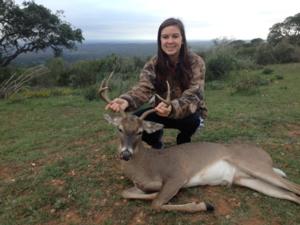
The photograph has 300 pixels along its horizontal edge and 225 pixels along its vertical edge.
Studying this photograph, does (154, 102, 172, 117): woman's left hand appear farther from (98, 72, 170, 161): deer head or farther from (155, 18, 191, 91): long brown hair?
(155, 18, 191, 91): long brown hair

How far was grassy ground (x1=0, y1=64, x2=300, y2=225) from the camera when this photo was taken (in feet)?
14.7

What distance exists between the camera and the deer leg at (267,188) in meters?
4.68

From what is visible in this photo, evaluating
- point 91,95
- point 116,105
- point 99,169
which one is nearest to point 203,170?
point 116,105

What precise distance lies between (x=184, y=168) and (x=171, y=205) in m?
0.51

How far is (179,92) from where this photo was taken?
5.52 metres

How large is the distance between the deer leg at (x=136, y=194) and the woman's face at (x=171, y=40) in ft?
5.46

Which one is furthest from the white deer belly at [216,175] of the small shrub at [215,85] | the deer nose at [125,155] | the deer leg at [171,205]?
the small shrub at [215,85]

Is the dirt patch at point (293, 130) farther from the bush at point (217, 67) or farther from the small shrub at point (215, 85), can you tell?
the bush at point (217, 67)

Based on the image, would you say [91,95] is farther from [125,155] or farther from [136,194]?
[125,155]

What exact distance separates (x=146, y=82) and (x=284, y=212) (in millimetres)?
2236

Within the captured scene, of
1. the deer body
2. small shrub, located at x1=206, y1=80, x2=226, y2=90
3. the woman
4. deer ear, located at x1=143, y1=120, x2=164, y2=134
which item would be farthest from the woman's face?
small shrub, located at x1=206, y1=80, x2=226, y2=90

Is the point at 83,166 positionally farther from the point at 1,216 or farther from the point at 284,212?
the point at 284,212

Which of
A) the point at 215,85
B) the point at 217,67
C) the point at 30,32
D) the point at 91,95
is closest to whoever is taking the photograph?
the point at 91,95

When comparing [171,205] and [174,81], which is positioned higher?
[174,81]
